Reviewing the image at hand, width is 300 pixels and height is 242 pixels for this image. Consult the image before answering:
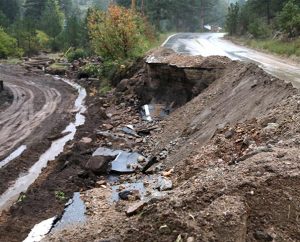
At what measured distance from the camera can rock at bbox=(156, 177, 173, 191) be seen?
449 inches

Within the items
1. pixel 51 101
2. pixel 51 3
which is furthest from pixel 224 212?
pixel 51 3

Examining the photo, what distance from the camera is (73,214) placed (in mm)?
11781

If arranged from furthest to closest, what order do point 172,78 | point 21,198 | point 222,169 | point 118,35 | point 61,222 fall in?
point 118,35 < point 172,78 < point 21,198 < point 61,222 < point 222,169

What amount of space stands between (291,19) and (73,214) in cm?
2789

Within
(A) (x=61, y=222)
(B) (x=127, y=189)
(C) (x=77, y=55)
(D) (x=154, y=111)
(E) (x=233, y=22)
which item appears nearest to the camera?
(A) (x=61, y=222)

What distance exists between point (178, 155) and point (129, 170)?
1822mm

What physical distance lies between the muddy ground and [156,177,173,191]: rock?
0.20 metres

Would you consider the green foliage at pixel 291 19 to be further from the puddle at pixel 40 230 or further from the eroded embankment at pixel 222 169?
the puddle at pixel 40 230

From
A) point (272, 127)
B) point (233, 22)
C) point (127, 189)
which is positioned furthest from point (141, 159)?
point (233, 22)

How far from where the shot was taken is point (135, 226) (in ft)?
24.8

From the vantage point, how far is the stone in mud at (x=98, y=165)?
50.0 feet

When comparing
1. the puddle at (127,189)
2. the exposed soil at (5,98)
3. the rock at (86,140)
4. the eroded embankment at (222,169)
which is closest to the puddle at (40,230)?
the eroded embankment at (222,169)

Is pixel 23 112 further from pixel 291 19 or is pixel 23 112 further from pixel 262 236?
pixel 262 236

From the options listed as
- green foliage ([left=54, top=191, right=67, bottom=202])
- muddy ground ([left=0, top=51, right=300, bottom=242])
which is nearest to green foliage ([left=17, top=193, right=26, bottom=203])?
muddy ground ([left=0, top=51, right=300, bottom=242])
